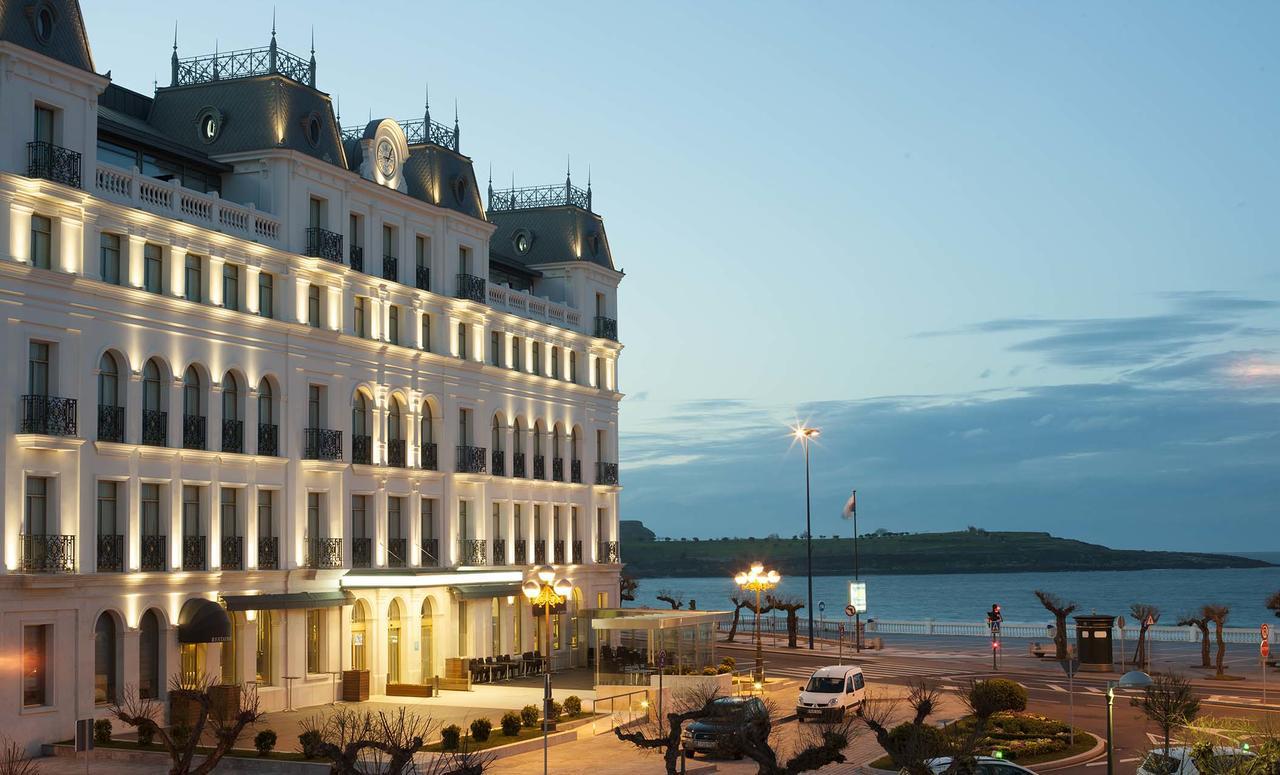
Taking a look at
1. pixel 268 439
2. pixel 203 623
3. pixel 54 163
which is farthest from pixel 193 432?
pixel 54 163

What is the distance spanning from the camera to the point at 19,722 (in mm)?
40594

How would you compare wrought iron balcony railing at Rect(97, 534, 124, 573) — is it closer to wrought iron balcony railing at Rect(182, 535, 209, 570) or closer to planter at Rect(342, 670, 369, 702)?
wrought iron balcony railing at Rect(182, 535, 209, 570)

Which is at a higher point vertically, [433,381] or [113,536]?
[433,381]

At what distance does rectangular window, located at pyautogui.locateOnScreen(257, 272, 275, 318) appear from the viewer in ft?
168

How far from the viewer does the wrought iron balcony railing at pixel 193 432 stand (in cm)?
4750

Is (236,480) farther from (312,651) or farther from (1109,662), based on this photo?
(1109,662)

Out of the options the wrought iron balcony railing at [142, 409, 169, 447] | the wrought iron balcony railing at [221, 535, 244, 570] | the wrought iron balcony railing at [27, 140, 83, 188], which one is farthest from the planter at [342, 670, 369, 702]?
the wrought iron balcony railing at [27, 140, 83, 188]

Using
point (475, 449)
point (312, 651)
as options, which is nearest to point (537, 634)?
point (475, 449)

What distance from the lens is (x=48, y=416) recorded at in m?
42.1

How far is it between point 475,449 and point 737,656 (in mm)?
21099

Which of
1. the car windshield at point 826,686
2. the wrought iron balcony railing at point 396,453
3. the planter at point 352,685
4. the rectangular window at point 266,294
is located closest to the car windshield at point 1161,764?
the car windshield at point 826,686

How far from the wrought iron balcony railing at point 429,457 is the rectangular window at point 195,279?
45.7 ft

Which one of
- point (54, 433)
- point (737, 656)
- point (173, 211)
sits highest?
point (173, 211)

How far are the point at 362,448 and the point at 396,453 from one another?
2.40 meters
